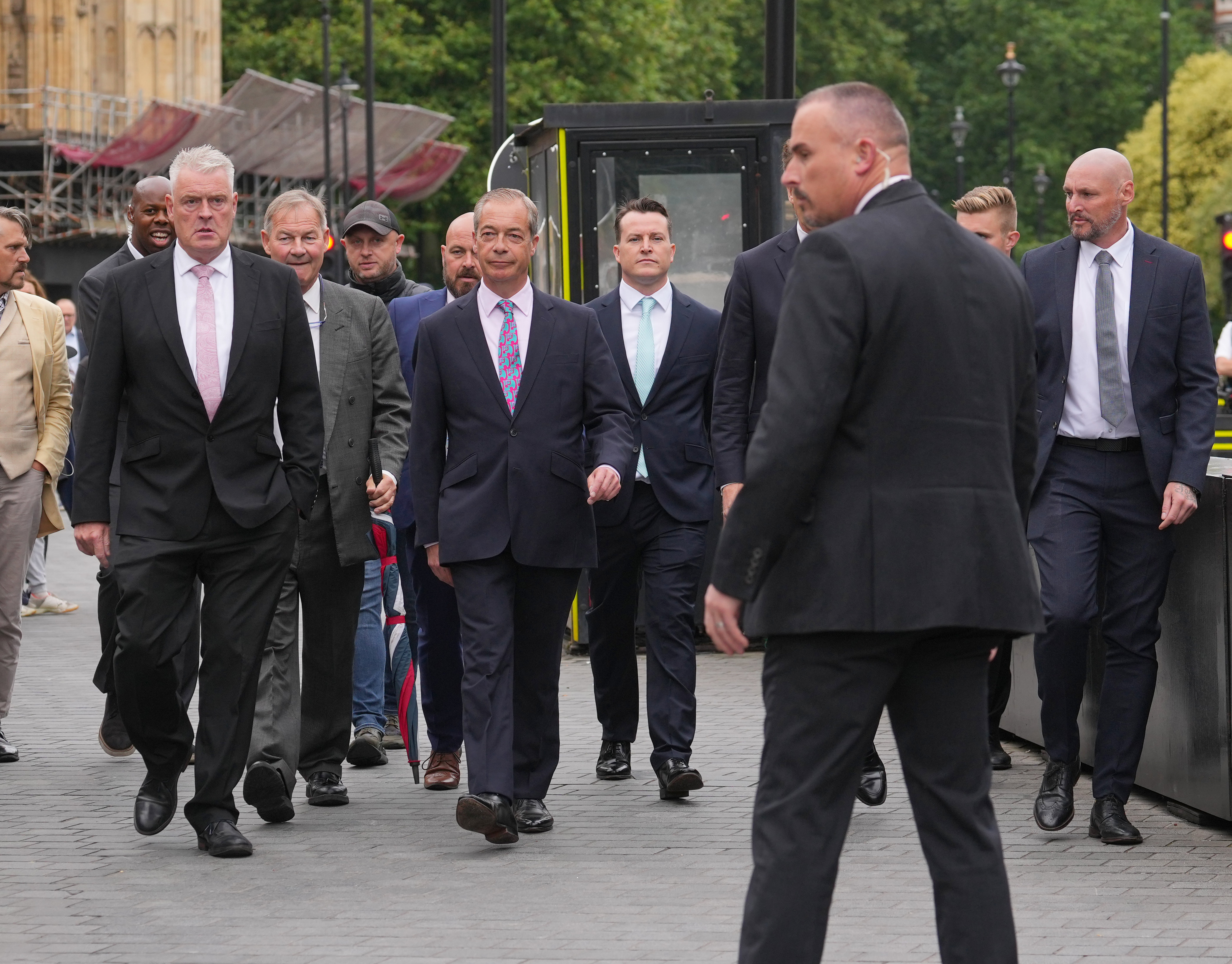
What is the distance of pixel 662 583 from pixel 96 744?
2.83 meters

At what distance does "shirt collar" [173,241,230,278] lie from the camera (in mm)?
6668

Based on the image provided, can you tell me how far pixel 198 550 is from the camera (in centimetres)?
661

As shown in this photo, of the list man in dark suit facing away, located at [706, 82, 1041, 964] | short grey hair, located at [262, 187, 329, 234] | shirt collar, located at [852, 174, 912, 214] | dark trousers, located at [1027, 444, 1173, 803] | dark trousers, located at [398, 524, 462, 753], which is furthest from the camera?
dark trousers, located at [398, 524, 462, 753]

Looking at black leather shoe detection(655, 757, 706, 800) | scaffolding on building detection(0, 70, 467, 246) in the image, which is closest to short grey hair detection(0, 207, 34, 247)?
black leather shoe detection(655, 757, 706, 800)

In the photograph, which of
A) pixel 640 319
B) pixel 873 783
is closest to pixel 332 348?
pixel 640 319

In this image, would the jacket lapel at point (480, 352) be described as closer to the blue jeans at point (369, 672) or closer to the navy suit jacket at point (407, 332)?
the navy suit jacket at point (407, 332)

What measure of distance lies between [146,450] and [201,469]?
18 centimetres

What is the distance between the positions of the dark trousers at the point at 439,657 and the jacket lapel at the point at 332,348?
64cm

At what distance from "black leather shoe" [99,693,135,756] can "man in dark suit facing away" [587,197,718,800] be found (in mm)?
1977

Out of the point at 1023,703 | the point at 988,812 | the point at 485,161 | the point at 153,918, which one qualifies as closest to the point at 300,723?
the point at 153,918

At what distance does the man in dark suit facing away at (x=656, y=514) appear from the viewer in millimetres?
7641

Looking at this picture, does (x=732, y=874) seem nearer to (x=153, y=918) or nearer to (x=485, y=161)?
(x=153, y=918)

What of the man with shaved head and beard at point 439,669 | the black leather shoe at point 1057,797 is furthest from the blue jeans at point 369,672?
the black leather shoe at point 1057,797

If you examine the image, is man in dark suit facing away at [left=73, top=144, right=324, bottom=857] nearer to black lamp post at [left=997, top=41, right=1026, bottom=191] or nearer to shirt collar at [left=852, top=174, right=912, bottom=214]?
shirt collar at [left=852, top=174, right=912, bottom=214]
